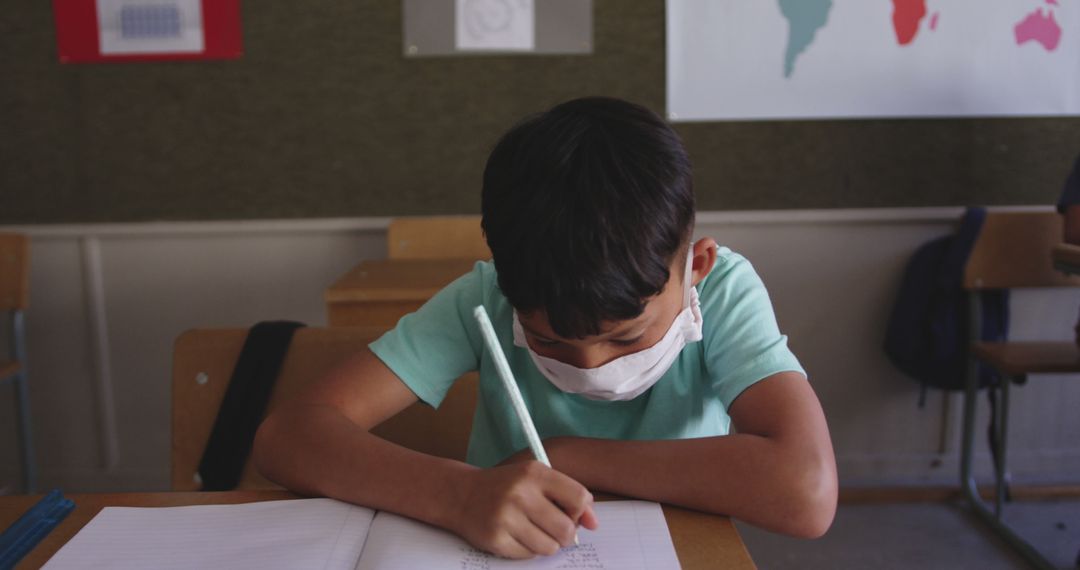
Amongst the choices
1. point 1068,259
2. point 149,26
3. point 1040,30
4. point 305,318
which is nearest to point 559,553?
point 1068,259

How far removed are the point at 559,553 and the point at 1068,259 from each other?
1599 mm

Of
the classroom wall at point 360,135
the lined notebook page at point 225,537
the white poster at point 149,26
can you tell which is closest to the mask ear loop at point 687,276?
the lined notebook page at point 225,537

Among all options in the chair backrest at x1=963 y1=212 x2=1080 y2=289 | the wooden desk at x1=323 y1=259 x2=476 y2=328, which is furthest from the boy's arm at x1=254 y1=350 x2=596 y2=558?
the chair backrest at x1=963 y1=212 x2=1080 y2=289

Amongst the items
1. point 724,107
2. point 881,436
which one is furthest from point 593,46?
point 881,436

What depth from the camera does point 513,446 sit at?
972mm

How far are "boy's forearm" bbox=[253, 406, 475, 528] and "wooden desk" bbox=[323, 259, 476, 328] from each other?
28.6 inches

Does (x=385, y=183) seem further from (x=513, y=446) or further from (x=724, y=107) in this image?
(x=513, y=446)

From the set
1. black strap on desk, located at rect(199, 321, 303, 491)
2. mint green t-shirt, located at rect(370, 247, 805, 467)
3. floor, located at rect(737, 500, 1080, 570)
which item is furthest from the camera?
floor, located at rect(737, 500, 1080, 570)

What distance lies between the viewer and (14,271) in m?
2.13

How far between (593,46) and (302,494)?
71.9 inches

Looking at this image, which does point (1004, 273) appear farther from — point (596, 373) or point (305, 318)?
point (305, 318)

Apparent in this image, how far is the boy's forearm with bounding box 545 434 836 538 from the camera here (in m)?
0.70

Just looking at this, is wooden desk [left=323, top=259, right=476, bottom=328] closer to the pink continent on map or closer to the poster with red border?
the poster with red border

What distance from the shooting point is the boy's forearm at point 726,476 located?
70 centimetres
